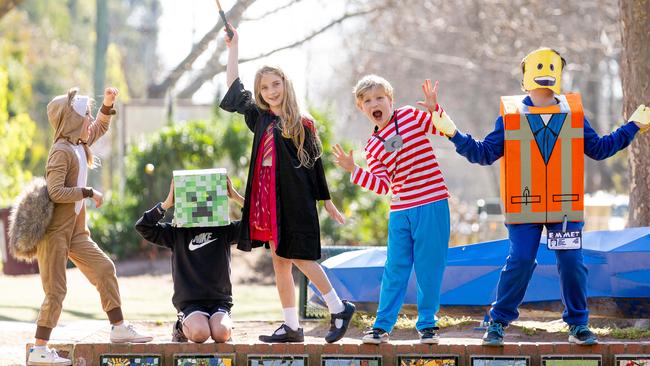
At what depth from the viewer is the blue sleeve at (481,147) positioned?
6679 millimetres

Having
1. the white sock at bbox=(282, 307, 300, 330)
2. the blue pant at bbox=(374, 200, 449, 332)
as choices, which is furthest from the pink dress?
the blue pant at bbox=(374, 200, 449, 332)

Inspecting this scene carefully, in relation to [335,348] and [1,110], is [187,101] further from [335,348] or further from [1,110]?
[335,348]

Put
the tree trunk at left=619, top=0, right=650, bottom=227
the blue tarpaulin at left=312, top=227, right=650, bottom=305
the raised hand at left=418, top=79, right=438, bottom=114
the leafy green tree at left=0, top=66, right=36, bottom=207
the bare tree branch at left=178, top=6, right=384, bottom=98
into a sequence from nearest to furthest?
the raised hand at left=418, top=79, right=438, bottom=114 → the blue tarpaulin at left=312, top=227, right=650, bottom=305 → the tree trunk at left=619, top=0, right=650, bottom=227 → the bare tree branch at left=178, top=6, right=384, bottom=98 → the leafy green tree at left=0, top=66, right=36, bottom=207

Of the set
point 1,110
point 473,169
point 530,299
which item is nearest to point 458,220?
point 1,110

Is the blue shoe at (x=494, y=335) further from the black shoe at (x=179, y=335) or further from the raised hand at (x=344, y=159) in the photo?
the black shoe at (x=179, y=335)

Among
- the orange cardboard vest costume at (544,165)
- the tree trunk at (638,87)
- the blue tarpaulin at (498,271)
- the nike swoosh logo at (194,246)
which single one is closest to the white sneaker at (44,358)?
the nike swoosh logo at (194,246)

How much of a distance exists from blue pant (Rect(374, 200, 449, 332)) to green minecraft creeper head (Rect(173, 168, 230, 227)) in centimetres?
119

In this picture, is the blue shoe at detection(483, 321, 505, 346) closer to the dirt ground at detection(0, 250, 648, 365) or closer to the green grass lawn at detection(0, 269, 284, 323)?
the dirt ground at detection(0, 250, 648, 365)

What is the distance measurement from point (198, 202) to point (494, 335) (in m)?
2.13

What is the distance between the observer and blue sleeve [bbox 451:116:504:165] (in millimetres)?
6679

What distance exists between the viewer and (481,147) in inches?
266

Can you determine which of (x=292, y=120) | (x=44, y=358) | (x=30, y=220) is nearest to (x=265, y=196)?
(x=292, y=120)

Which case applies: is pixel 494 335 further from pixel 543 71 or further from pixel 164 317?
pixel 164 317

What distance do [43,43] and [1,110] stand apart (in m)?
31.8
